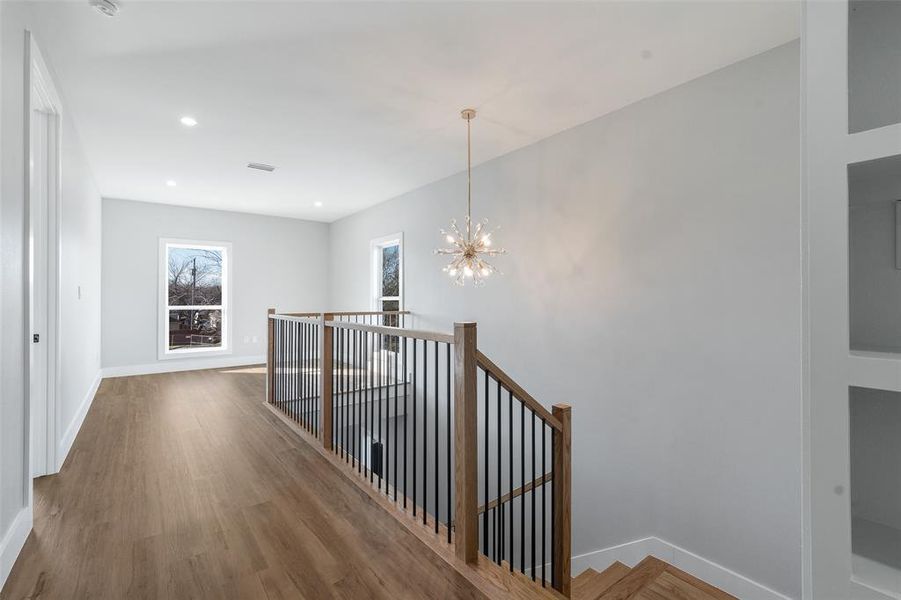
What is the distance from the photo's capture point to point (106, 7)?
210cm

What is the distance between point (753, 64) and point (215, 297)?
7.49m

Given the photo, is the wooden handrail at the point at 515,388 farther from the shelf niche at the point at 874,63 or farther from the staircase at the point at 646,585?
the shelf niche at the point at 874,63

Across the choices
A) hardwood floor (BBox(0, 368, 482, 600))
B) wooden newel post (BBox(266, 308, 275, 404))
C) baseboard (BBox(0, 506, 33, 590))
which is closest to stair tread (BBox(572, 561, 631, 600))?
hardwood floor (BBox(0, 368, 482, 600))

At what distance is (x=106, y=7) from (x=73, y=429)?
3235 mm

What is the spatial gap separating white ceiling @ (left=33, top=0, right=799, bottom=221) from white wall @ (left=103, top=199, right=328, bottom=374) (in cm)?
219

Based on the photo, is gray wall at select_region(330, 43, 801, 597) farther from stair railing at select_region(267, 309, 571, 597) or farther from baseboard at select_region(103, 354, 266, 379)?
baseboard at select_region(103, 354, 266, 379)

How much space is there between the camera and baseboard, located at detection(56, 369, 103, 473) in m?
2.82

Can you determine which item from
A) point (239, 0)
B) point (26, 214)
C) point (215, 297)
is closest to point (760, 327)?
point (239, 0)

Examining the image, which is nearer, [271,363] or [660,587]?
[660,587]

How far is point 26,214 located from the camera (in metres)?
2.00

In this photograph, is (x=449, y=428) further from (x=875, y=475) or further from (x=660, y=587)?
(x=660, y=587)

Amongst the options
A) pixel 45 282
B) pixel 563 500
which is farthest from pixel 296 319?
pixel 563 500

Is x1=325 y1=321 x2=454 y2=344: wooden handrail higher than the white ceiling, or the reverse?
the white ceiling

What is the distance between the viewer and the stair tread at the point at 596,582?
2570mm
